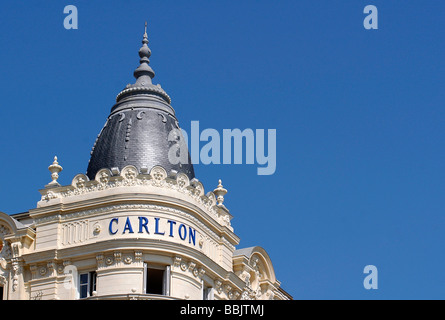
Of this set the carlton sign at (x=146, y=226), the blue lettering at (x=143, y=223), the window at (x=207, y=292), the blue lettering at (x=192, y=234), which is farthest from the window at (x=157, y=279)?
the window at (x=207, y=292)

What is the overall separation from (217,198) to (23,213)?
10215 millimetres

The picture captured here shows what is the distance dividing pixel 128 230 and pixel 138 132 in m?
5.95

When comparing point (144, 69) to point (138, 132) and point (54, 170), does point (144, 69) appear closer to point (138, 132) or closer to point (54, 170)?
point (138, 132)

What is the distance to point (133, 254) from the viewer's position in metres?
49.0

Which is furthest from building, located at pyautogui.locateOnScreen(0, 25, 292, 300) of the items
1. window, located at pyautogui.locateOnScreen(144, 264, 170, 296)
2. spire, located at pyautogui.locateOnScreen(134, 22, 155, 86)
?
spire, located at pyautogui.locateOnScreen(134, 22, 155, 86)

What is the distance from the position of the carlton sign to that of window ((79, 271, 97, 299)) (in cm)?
231

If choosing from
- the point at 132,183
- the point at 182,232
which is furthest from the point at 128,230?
the point at 182,232

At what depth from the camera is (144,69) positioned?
5659cm

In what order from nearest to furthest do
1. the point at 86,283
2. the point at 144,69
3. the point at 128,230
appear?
the point at 128,230 < the point at 86,283 < the point at 144,69

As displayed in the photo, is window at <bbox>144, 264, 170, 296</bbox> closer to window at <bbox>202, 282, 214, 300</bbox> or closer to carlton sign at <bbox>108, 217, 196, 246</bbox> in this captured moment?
carlton sign at <bbox>108, 217, 196, 246</bbox>

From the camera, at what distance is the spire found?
56122mm

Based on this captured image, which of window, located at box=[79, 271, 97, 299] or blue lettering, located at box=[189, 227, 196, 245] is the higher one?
blue lettering, located at box=[189, 227, 196, 245]

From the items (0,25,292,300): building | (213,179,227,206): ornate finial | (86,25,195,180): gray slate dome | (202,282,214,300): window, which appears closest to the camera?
(0,25,292,300): building
